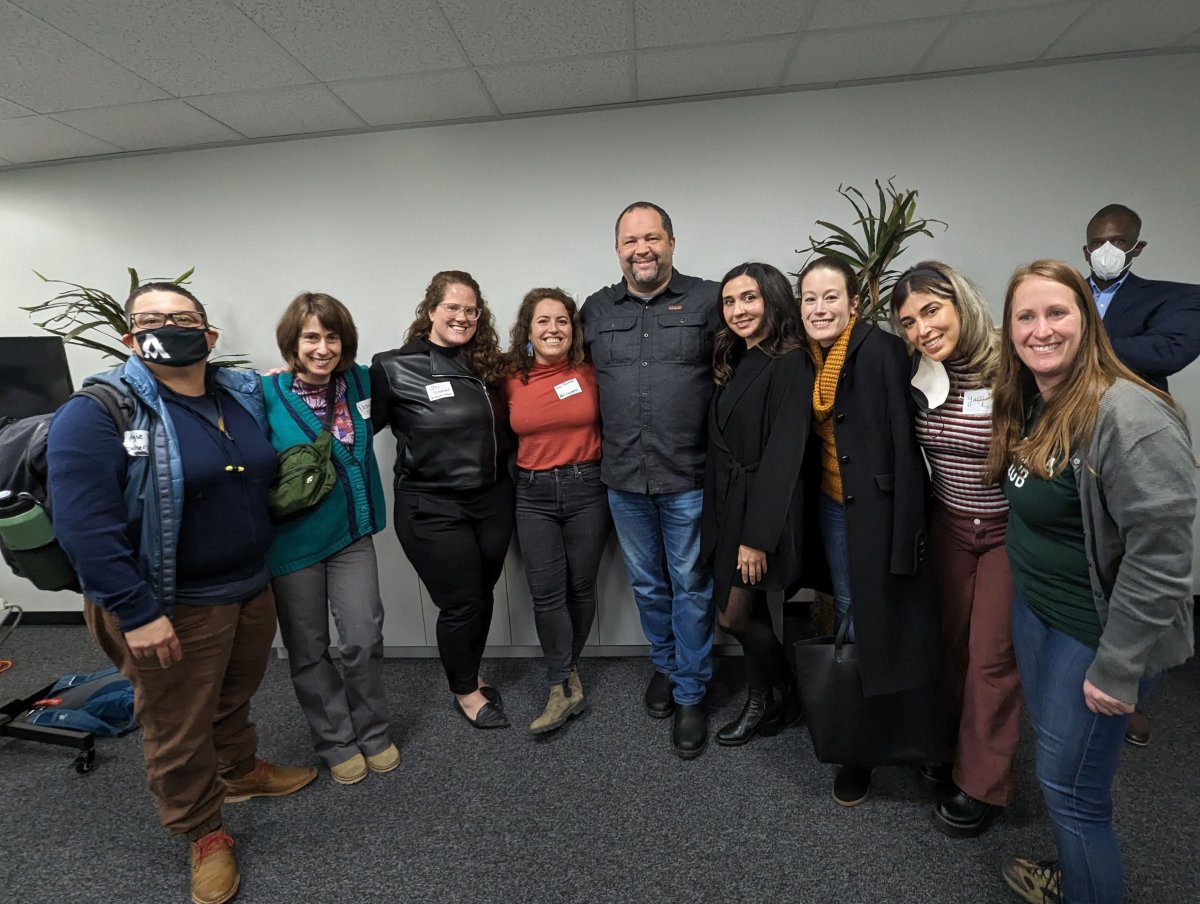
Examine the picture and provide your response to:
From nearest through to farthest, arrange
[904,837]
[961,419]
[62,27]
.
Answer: [961,419], [904,837], [62,27]

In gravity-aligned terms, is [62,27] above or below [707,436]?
above

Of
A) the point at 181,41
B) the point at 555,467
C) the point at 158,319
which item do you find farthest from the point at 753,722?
the point at 181,41

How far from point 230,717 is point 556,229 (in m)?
2.34

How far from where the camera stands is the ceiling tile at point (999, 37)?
6.40 feet

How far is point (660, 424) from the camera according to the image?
6.28ft

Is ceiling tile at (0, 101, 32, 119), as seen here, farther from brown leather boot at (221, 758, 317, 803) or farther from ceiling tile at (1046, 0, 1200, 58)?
ceiling tile at (1046, 0, 1200, 58)

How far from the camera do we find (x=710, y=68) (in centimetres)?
219

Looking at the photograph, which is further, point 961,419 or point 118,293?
point 118,293

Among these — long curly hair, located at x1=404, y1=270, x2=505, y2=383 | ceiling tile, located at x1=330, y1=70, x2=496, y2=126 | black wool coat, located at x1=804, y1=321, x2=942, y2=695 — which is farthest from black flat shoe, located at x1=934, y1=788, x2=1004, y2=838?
ceiling tile, located at x1=330, y1=70, x2=496, y2=126

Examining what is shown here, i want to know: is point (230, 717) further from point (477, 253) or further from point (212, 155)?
point (212, 155)

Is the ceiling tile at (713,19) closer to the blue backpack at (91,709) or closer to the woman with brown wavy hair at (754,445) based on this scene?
the woman with brown wavy hair at (754,445)

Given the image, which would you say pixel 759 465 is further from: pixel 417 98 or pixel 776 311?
pixel 417 98

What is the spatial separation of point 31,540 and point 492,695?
162cm

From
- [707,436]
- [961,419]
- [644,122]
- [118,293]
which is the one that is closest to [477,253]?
[644,122]
